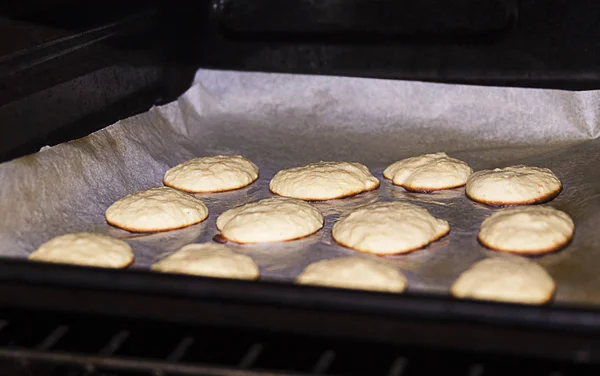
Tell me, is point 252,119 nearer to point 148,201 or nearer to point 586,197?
point 148,201

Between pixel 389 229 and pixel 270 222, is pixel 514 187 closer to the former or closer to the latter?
pixel 389 229

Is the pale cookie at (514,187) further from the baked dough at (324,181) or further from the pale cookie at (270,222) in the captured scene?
the pale cookie at (270,222)

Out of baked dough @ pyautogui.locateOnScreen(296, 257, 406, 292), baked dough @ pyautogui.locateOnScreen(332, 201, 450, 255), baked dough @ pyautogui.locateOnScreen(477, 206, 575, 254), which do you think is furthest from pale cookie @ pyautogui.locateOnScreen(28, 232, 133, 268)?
baked dough @ pyautogui.locateOnScreen(477, 206, 575, 254)

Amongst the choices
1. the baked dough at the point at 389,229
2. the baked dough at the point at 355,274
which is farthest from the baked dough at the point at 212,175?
the baked dough at the point at 355,274

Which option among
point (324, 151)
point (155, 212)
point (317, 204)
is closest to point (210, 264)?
point (155, 212)

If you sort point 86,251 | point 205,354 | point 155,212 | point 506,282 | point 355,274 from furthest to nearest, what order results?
point 155,212
point 86,251
point 355,274
point 506,282
point 205,354

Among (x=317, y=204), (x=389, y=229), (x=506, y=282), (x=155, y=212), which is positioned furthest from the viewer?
(x=317, y=204)

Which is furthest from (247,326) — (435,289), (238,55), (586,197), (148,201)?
(238,55)
